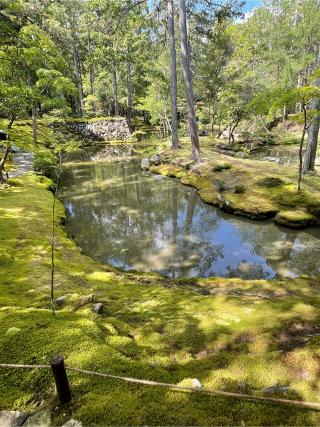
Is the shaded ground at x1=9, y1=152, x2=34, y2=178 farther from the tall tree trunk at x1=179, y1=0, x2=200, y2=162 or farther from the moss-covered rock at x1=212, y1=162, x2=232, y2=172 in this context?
the moss-covered rock at x1=212, y1=162, x2=232, y2=172

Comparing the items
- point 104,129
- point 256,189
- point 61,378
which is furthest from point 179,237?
point 104,129

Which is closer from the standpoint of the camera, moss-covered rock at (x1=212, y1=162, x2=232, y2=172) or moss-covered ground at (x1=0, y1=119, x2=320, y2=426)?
moss-covered ground at (x1=0, y1=119, x2=320, y2=426)

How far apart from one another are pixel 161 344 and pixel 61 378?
1.65 metres

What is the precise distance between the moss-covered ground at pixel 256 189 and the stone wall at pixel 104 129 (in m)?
19.5

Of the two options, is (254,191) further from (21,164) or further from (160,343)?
(21,164)

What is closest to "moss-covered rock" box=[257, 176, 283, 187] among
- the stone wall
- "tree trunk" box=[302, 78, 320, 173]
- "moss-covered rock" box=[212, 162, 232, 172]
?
"tree trunk" box=[302, 78, 320, 173]

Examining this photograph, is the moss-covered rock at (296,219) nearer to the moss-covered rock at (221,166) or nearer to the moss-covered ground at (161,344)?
the moss-covered ground at (161,344)

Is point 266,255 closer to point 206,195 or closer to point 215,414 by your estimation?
point 206,195

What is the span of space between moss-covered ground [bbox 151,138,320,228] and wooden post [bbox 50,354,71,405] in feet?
30.3

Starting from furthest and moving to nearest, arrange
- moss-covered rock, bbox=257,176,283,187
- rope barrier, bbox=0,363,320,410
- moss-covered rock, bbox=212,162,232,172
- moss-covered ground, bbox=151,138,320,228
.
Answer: moss-covered rock, bbox=212,162,232,172 < moss-covered rock, bbox=257,176,283,187 < moss-covered ground, bbox=151,138,320,228 < rope barrier, bbox=0,363,320,410

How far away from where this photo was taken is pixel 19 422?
236 centimetres

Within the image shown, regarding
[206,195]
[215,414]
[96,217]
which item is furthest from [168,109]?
[215,414]

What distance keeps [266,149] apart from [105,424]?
29720 mm

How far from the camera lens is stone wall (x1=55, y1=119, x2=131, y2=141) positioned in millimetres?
34625
